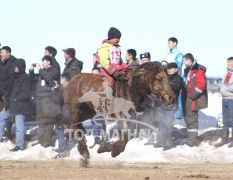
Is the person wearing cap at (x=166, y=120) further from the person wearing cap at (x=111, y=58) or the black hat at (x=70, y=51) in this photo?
the person wearing cap at (x=111, y=58)

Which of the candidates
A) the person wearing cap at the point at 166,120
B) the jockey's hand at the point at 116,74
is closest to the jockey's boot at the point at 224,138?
the person wearing cap at the point at 166,120

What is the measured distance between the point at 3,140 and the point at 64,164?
5471mm

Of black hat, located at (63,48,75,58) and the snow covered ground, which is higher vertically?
black hat, located at (63,48,75,58)

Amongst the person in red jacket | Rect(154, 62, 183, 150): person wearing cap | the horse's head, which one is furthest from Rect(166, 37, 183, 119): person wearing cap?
the horse's head

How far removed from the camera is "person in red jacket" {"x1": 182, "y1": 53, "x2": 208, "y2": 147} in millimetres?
20391

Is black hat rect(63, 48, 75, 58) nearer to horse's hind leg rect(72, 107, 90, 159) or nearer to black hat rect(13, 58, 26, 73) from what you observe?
black hat rect(13, 58, 26, 73)

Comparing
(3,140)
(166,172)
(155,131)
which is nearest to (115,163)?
(166,172)

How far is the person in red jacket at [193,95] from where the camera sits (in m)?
20.4

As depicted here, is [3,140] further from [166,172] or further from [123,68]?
[166,172]

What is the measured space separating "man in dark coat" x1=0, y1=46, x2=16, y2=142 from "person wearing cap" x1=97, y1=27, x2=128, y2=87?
560cm

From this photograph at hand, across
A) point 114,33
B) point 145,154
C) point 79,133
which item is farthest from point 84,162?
point 145,154

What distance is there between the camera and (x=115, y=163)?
55.6 feet

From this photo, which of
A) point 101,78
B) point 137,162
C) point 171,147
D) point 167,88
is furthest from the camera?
point 171,147

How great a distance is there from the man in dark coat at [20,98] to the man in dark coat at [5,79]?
47 cm
